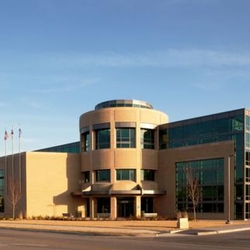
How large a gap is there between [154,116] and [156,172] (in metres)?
7.30

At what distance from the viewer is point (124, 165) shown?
61938 millimetres

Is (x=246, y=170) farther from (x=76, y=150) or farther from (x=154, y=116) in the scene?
(x=76, y=150)

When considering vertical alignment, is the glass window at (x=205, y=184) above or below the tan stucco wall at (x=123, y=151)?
below

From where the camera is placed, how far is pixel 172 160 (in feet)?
203

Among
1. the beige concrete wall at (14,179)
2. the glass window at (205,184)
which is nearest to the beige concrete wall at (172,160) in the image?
the glass window at (205,184)

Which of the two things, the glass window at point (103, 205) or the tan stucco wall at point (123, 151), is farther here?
the glass window at point (103, 205)

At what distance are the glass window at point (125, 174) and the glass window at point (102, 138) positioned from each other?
3.65 meters

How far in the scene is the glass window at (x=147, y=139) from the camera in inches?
2502

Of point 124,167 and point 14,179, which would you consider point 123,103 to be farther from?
point 14,179

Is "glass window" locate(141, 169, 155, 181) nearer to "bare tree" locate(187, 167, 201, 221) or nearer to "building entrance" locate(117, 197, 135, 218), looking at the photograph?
"building entrance" locate(117, 197, 135, 218)

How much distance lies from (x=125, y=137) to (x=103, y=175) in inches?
222

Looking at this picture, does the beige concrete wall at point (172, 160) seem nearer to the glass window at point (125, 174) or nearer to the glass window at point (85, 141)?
the glass window at point (125, 174)

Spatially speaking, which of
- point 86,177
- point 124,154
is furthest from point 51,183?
point 124,154

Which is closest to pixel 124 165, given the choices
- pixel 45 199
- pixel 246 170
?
pixel 45 199
